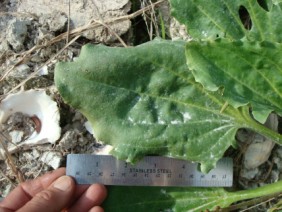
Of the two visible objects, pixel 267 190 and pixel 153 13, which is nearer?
pixel 267 190

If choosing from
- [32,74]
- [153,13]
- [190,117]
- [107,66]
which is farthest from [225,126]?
[32,74]

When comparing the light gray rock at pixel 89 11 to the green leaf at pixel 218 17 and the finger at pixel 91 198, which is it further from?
the finger at pixel 91 198

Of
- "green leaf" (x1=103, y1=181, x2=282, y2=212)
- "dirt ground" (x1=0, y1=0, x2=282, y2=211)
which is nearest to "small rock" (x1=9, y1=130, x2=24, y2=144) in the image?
"dirt ground" (x1=0, y1=0, x2=282, y2=211)

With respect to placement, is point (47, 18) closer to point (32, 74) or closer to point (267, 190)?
point (32, 74)

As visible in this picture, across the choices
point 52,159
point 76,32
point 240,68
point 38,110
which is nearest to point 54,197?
point 52,159

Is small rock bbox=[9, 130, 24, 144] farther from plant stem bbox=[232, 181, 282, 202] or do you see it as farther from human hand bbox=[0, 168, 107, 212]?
plant stem bbox=[232, 181, 282, 202]

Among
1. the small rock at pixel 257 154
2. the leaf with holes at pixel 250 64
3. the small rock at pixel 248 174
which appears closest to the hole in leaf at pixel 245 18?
the leaf with holes at pixel 250 64
